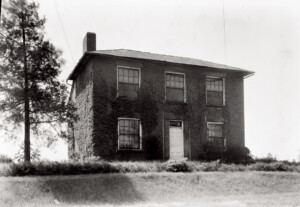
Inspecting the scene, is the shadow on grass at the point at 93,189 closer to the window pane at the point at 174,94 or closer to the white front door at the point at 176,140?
the white front door at the point at 176,140

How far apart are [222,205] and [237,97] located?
45.2ft

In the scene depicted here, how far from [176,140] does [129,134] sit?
319 cm

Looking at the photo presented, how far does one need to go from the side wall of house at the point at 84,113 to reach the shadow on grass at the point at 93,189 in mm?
6216

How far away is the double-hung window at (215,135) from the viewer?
24672 mm

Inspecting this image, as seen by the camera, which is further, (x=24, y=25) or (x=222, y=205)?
(x=24, y=25)

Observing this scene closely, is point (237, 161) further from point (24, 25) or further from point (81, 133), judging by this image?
point (24, 25)

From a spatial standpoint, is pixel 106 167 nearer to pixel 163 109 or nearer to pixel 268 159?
pixel 163 109

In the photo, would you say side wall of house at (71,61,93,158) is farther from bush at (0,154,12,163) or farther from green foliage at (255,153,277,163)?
green foliage at (255,153,277,163)

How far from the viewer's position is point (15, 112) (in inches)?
715

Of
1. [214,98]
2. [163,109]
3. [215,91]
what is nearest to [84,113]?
[163,109]

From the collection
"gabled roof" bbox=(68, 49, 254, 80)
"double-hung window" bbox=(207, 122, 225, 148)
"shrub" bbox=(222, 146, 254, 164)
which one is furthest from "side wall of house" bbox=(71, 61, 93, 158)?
"shrub" bbox=(222, 146, 254, 164)

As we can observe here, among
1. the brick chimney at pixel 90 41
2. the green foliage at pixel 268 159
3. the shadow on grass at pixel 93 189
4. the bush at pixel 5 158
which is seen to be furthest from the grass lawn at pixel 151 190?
the brick chimney at pixel 90 41

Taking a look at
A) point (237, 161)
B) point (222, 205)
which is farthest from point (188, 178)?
point (237, 161)

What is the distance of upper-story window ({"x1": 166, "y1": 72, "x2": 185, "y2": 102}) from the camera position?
23.9 m
